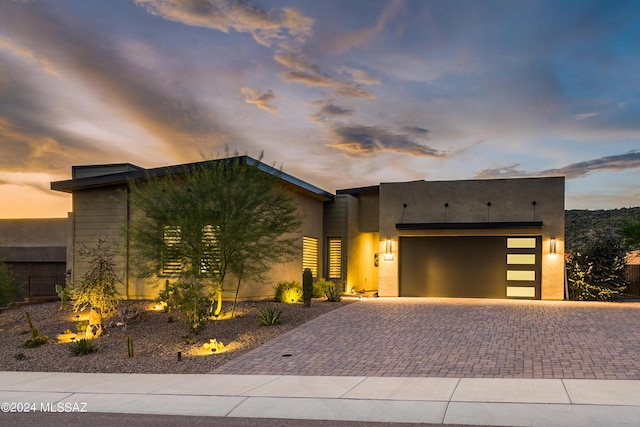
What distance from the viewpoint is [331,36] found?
18.0 meters

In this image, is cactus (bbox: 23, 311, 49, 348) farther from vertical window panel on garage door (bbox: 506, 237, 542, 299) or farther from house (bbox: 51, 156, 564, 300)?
vertical window panel on garage door (bbox: 506, 237, 542, 299)

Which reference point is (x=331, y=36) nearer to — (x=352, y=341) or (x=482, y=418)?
(x=352, y=341)

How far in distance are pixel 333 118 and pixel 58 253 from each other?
51.2 ft

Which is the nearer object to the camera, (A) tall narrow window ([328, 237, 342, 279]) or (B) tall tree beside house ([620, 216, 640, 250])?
(A) tall narrow window ([328, 237, 342, 279])

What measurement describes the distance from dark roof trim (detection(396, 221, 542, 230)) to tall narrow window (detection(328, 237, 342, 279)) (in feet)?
12.0

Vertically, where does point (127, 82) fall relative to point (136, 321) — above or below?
above

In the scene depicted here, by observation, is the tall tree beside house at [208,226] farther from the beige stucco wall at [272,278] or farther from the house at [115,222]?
the house at [115,222]

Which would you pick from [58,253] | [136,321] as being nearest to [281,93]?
[136,321]

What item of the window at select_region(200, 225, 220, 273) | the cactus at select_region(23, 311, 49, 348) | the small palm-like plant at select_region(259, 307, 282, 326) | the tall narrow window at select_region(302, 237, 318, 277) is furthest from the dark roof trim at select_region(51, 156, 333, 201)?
the cactus at select_region(23, 311, 49, 348)

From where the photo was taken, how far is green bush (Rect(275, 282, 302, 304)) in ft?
65.5

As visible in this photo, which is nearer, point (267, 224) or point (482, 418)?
point (482, 418)

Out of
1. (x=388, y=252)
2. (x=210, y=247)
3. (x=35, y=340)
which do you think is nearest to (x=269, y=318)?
(x=210, y=247)

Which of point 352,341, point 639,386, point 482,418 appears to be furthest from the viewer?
point 352,341

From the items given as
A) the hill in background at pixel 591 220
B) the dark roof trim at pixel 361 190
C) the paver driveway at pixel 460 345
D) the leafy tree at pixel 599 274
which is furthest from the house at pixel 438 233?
the hill in background at pixel 591 220
